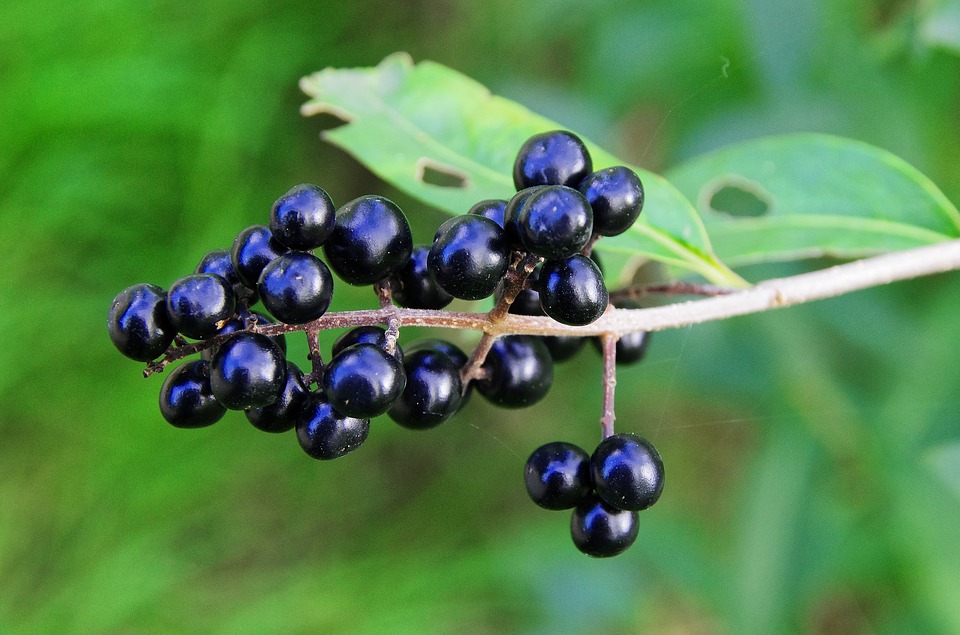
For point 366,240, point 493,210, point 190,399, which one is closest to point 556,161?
point 493,210

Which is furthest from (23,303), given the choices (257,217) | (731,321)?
(731,321)

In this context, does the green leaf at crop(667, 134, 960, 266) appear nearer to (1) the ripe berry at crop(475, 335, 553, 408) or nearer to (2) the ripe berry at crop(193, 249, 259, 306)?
(1) the ripe berry at crop(475, 335, 553, 408)

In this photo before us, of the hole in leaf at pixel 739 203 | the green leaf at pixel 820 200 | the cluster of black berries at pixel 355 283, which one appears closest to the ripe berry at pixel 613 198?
the cluster of black berries at pixel 355 283

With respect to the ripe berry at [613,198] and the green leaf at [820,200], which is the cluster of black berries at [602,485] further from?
A: the green leaf at [820,200]

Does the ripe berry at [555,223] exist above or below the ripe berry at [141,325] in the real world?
above

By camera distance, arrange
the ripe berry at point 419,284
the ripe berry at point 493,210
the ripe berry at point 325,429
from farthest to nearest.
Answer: the ripe berry at point 419,284 → the ripe berry at point 493,210 → the ripe berry at point 325,429
